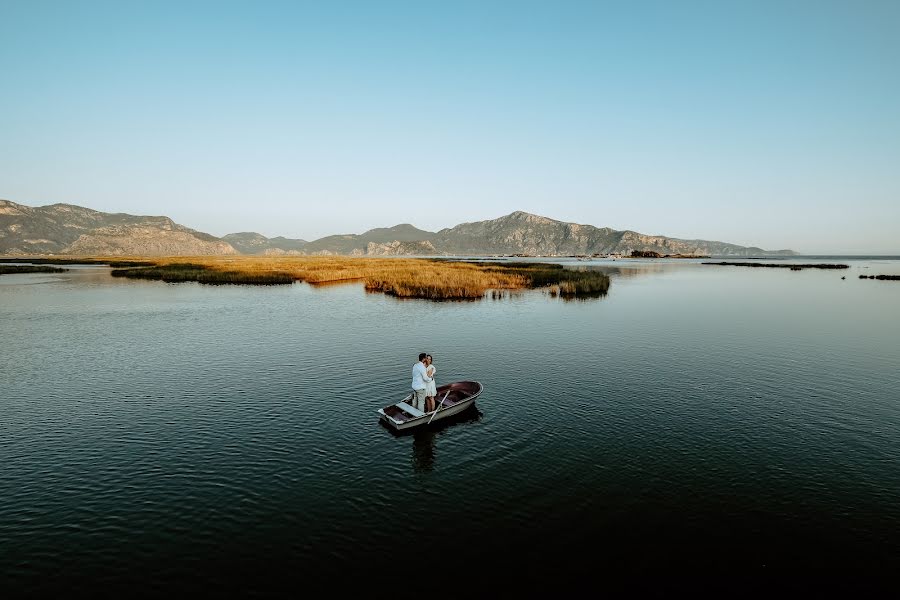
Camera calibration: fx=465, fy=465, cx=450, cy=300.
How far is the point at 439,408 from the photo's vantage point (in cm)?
2119

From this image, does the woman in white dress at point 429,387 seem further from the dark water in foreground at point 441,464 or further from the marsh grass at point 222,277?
the marsh grass at point 222,277

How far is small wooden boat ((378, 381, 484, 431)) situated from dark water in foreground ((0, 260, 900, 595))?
85 centimetres

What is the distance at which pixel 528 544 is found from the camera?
41.6ft

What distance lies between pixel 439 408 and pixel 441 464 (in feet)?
12.9

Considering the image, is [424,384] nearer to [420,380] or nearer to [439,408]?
[420,380]

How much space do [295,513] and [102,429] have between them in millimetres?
12316

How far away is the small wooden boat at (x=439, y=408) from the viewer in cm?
2027

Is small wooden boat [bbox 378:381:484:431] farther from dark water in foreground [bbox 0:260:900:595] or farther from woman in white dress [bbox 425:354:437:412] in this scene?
dark water in foreground [bbox 0:260:900:595]

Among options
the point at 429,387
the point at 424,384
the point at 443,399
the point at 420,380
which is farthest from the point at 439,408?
the point at 420,380

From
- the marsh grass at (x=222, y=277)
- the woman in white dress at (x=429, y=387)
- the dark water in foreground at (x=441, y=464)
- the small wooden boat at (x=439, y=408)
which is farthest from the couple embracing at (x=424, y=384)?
the marsh grass at (x=222, y=277)

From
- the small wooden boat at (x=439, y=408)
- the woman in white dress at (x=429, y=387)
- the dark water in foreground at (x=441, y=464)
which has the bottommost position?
the dark water in foreground at (x=441, y=464)

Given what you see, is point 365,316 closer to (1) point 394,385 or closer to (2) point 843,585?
(1) point 394,385

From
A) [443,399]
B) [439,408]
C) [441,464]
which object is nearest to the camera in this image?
[441,464]

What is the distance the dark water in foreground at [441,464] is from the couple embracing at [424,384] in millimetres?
1887
